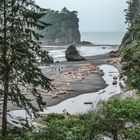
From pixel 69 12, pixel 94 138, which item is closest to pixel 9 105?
pixel 94 138

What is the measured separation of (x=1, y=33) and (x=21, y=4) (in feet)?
5.87

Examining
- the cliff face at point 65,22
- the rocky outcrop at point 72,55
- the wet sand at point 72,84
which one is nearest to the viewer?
the wet sand at point 72,84

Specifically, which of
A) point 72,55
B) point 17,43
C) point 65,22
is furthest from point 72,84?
point 65,22

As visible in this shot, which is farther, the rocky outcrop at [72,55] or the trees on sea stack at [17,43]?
the rocky outcrop at [72,55]

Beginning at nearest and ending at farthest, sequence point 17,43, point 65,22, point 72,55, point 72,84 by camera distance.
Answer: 1. point 17,43
2. point 72,84
3. point 72,55
4. point 65,22

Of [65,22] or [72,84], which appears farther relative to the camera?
[65,22]

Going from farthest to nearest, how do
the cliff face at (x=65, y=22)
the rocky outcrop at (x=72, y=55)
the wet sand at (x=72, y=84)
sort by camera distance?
the cliff face at (x=65, y=22)
the rocky outcrop at (x=72, y=55)
the wet sand at (x=72, y=84)

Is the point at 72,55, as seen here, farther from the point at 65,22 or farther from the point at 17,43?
the point at 65,22

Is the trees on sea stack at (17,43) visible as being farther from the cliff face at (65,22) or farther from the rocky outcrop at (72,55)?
the cliff face at (65,22)

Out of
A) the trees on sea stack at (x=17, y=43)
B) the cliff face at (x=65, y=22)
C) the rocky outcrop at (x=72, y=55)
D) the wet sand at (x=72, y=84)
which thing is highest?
the cliff face at (x=65, y=22)

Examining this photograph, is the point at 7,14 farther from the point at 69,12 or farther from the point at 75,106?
the point at 69,12

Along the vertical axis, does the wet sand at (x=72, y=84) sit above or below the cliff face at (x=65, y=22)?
below

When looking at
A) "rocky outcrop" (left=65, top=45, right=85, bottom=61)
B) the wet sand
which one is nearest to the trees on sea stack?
the wet sand

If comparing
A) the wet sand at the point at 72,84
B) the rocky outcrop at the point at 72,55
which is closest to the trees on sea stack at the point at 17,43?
the wet sand at the point at 72,84
